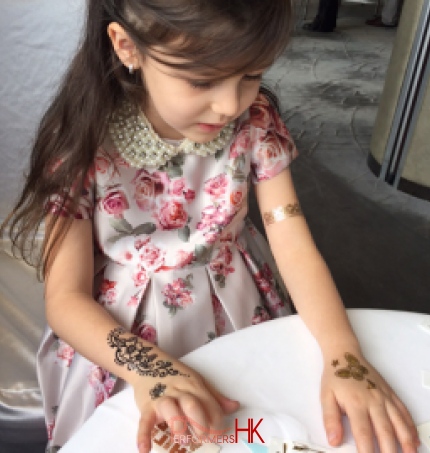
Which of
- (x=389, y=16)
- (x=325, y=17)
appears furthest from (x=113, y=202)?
(x=389, y=16)

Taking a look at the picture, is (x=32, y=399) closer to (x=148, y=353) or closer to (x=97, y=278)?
(x=97, y=278)

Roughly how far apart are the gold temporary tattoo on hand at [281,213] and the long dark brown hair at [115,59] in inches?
11.7

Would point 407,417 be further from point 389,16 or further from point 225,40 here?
A: point 389,16

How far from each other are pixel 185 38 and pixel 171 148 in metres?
0.27

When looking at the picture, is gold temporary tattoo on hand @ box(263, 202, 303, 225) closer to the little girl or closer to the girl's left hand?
the little girl

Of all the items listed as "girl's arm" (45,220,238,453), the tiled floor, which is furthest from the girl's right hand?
the tiled floor

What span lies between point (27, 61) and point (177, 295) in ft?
2.29

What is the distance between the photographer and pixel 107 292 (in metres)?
0.98

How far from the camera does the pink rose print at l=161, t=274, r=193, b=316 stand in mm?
973

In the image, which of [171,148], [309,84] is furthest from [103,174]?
[309,84]

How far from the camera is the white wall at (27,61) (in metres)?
1.23

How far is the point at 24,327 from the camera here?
3.95 feet

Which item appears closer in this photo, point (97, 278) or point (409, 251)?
point (97, 278)

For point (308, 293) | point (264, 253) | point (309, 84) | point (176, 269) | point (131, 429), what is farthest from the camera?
point (309, 84)
